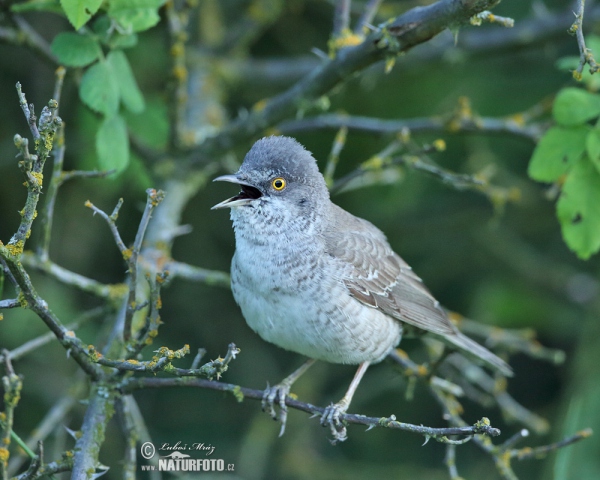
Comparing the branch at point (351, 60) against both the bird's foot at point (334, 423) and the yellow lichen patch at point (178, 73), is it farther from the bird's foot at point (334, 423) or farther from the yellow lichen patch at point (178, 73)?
the bird's foot at point (334, 423)

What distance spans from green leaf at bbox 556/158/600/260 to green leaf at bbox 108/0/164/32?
219 cm

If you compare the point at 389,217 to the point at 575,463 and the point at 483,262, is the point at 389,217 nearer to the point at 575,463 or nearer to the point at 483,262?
the point at 483,262

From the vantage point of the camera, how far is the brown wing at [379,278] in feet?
12.3

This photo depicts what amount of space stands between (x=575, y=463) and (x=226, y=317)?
115 inches

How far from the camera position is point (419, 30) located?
10.3 feet

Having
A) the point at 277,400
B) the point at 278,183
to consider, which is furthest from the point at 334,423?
the point at 278,183

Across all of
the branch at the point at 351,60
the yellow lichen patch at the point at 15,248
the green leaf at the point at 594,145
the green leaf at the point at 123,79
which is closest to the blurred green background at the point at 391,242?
the branch at the point at 351,60

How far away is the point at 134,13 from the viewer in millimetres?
3193

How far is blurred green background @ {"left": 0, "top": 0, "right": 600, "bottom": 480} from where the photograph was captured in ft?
16.8

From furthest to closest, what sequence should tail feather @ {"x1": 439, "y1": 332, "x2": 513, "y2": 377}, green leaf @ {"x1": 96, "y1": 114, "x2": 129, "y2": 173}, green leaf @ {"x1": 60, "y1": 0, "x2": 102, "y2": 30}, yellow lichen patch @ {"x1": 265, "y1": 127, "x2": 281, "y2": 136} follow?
yellow lichen patch @ {"x1": 265, "y1": 127, "x2": 281, "y2": 136} → tail feather @ {"x1": 439, "y1": 332, "x2": 513, "y2": 377} → green leaf @ {"x1": 96, "y1": 114, "x2": 129, "y2": 173} → green leaf @ {"x1": 60, "y1": 0, "x2": 102, "y2": 30}

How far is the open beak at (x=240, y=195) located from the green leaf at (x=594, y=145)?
1.70 m

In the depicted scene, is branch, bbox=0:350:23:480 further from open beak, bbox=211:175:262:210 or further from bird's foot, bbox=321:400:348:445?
bird's foot, bbox=321:400:348:445

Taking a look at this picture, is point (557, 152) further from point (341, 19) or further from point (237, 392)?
point (237, 392)

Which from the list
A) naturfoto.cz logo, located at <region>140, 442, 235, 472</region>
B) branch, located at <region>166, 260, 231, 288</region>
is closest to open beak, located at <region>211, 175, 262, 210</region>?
branch, located at <region>166, 260, 231, 288</region>
